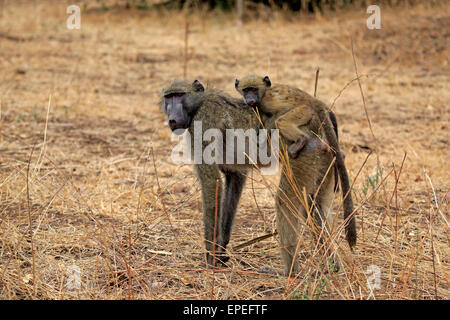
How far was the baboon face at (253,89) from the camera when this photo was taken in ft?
12.8

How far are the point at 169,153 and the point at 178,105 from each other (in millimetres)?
2720

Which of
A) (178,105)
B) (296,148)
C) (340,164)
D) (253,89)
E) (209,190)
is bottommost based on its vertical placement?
(209,190)

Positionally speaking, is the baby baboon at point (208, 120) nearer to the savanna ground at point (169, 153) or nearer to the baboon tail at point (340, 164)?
the savanna ground at point (169, 153)

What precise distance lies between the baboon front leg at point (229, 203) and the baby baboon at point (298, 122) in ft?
1.85

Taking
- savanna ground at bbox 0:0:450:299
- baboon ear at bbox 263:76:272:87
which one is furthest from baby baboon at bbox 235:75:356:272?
savanna ground at bbox 0:0:450:299

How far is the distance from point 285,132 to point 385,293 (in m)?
1.21

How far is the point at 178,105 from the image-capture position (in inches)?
154

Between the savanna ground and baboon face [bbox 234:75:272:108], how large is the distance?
589 millimetres

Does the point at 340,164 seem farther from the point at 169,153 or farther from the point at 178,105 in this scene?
the point at 169,153

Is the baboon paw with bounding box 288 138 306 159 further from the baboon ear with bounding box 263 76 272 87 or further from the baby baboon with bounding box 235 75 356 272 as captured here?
the baboon ear with bounding box 263 76 272 87

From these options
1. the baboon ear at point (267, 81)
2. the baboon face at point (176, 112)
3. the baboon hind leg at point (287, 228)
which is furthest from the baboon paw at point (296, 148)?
the baboon face at point (176, 112)

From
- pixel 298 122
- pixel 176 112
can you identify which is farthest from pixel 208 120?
pixel 298 122

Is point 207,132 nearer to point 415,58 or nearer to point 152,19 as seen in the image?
point 415,58

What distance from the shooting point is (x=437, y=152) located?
647 cm
